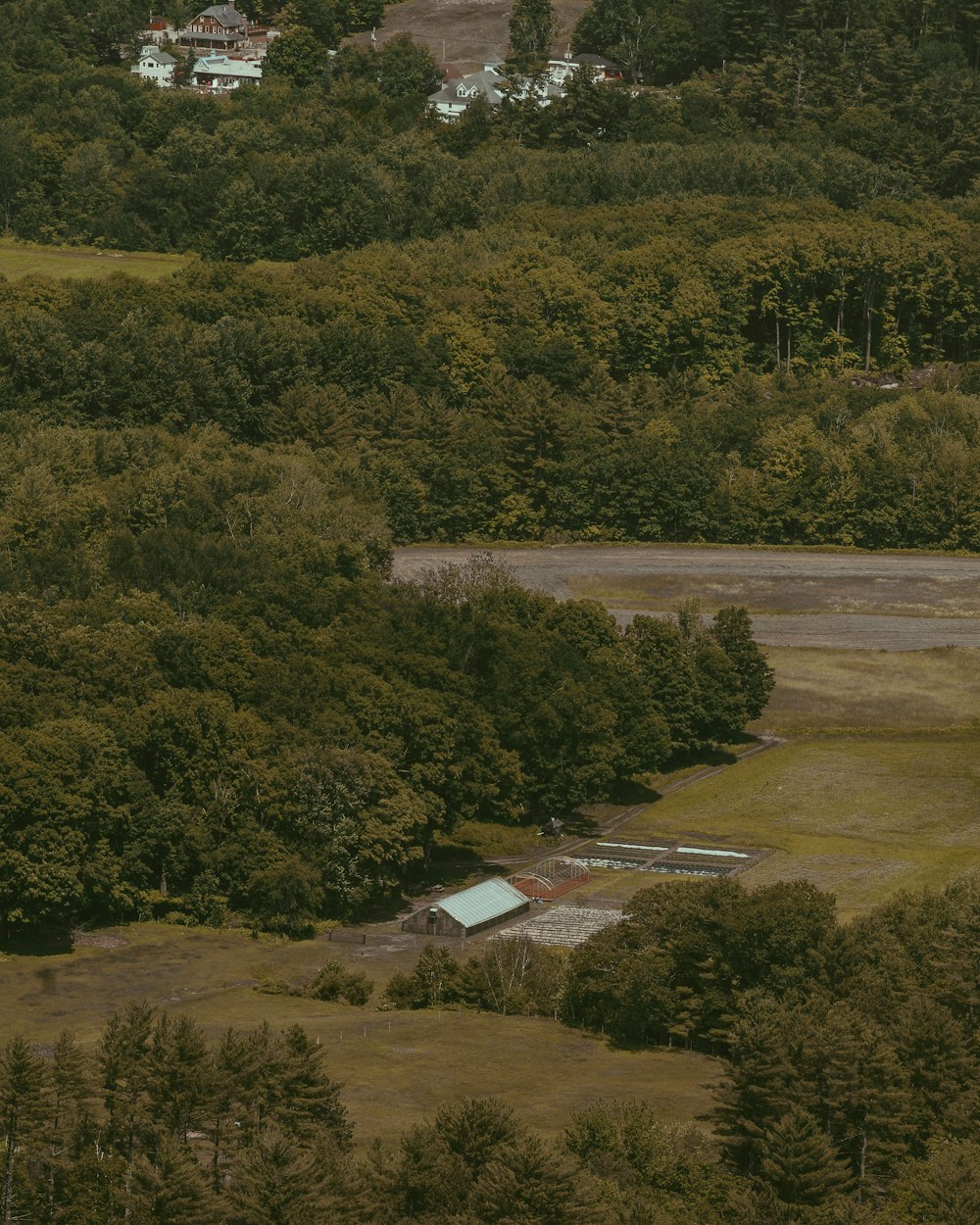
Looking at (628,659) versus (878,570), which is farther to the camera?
(878,570)

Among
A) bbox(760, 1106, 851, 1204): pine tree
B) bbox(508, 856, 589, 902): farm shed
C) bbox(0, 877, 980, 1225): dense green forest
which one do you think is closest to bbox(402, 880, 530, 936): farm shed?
bbox(508, 856, 589, 902): farm shed

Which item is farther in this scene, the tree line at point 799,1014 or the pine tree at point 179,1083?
the pine tree at point 179,1083

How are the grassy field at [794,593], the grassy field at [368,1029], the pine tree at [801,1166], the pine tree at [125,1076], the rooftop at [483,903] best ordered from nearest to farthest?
the pine tree at [801,1166]
the pine tree at [125,1076]
the grassy field at [368,1029]
the rooftop at [483,903]
the grassy field at [794,593]

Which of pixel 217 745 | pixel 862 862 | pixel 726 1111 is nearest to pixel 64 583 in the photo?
pixel 217 745

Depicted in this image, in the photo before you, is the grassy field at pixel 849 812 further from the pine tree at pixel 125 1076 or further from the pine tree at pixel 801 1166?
the pine tree at pixel 125 1076

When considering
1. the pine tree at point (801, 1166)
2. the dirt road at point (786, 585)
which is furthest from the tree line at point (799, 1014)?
the dirt road at point (786, 585)

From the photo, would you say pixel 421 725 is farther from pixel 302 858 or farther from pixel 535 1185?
pixel 535 1185

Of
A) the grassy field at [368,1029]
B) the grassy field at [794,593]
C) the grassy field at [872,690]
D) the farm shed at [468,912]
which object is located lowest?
the grassy field at [368,1029]
